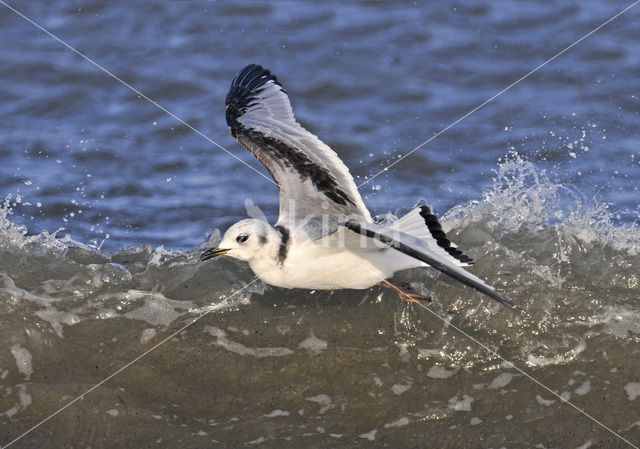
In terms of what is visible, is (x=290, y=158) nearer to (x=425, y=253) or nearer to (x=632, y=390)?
(x=425, y=253)

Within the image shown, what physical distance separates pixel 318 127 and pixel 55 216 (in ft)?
9.22

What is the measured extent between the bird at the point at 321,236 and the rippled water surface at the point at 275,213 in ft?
0.95

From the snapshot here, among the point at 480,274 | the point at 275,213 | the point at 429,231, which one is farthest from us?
the point at 275,213

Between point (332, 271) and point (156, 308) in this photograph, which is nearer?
point (332, 271)

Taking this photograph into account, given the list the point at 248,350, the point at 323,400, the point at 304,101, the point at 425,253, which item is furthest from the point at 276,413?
the point at 304,101

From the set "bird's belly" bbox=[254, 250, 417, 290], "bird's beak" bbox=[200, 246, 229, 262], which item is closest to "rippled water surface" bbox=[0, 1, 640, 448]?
"bird's belly" bbox=[254, 250, 417, 290]

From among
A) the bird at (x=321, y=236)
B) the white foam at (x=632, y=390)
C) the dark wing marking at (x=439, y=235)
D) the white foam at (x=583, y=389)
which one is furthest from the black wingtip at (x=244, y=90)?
the white foam at (x=632, y=390)

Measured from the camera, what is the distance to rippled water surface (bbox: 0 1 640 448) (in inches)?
232

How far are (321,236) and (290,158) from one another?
42.7 inches

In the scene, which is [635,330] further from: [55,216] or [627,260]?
[55,216]

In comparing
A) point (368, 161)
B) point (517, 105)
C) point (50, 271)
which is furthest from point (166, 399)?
point (517, 105)

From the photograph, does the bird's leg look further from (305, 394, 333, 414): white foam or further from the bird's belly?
(305, 394, 333, 414): white foam

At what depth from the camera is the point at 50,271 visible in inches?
276

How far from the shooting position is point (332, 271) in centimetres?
645
